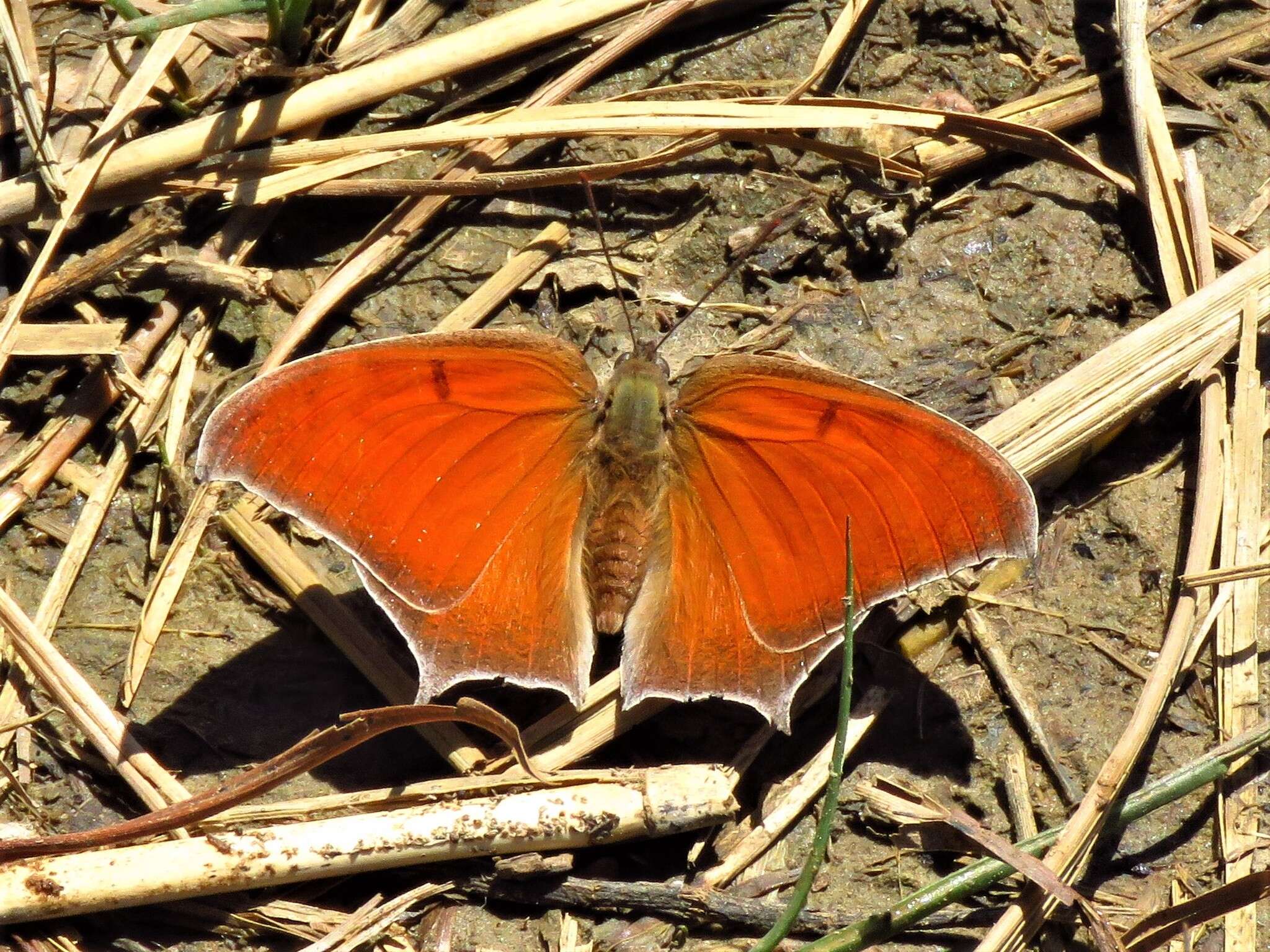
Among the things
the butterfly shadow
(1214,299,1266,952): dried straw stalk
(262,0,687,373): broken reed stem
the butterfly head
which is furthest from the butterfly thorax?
(1214,299,1266,952): dried straw stalk

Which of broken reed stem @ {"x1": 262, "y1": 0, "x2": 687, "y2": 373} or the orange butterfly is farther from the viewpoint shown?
broken reed stem @ {"x1": 262, "y1": 0, "x2": 687, "y2": 373}

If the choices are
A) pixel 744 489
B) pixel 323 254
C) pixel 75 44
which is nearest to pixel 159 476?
pixel 323 254

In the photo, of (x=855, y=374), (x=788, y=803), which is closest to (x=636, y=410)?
(x=855, y=374)

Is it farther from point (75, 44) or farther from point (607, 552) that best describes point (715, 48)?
point (75, 44)

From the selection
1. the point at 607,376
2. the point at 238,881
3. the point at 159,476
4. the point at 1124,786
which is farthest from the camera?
the point at 607,376

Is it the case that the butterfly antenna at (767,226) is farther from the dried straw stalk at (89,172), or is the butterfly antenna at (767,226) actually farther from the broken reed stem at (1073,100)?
the dried straw stalk at (89,172)

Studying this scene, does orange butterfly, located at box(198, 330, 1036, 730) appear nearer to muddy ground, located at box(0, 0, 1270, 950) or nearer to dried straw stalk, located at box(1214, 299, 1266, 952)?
A: muddy ground, located at box(0, 0, 1270, 950)

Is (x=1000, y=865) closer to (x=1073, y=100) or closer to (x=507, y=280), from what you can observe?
(x=507, y=280)
